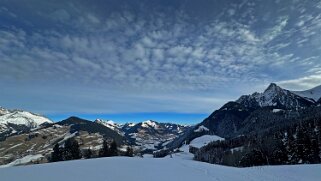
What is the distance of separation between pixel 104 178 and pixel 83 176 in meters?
2.45

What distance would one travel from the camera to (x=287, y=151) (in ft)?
295

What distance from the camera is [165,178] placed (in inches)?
1061

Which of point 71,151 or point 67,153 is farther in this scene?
point 67,153

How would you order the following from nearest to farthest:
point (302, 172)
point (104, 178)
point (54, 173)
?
point (104, 178) → point (54, 173) → point (302, 172)

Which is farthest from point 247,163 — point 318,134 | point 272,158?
point 318,134

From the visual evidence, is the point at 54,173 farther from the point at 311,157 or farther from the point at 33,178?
the point at 311,157

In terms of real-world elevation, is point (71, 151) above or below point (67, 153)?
above

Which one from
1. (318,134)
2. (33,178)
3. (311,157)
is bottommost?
(33,178)

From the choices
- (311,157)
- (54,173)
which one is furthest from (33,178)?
(311,157)

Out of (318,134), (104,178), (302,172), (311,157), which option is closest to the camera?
(104,178)

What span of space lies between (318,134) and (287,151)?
16154 mm

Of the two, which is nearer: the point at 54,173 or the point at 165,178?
the point at 165,178

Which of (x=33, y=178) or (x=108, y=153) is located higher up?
(x=108, y=153)

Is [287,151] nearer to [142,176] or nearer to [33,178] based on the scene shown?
[142,176]
